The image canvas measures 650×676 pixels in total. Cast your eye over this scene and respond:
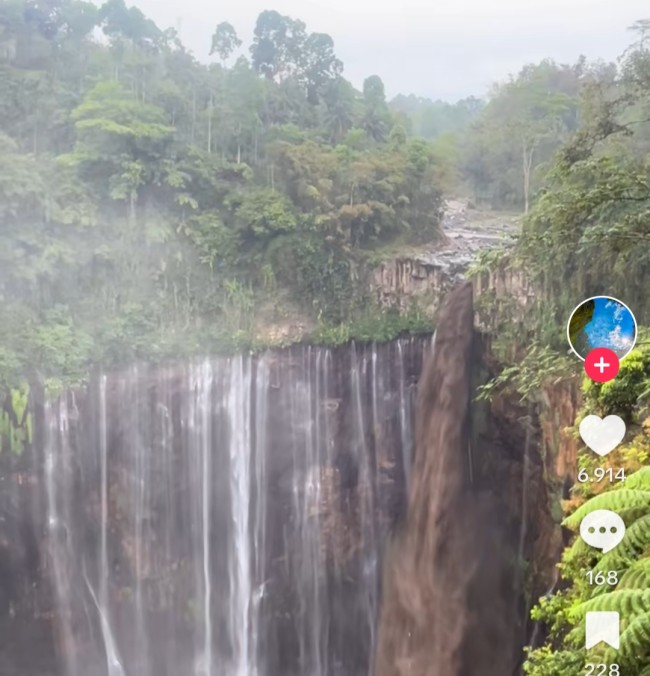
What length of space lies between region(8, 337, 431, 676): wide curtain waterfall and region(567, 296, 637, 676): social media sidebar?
17.6 feet

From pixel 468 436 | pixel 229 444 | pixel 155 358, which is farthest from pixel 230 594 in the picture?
pixel 468 436

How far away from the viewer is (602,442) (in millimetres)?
2479

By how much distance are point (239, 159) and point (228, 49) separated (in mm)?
1414

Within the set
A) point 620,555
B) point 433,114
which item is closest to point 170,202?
point 433,114

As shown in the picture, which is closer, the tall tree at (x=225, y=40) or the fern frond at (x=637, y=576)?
the fern frond at (x=637, y=576)

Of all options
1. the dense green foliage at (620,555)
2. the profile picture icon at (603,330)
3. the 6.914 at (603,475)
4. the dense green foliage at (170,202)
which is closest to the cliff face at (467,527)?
the dense green foliage at (170,202)

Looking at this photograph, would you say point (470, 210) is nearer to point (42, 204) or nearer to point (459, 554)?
point (459, 554)

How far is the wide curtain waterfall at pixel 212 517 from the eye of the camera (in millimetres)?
7992

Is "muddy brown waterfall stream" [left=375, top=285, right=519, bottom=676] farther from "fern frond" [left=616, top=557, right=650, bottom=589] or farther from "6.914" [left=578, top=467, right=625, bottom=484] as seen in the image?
"fern frond" [left=616, top=557, right=650, bottom=589]

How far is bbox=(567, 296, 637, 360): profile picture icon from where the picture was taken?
8.03ft

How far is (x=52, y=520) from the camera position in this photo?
7984mm

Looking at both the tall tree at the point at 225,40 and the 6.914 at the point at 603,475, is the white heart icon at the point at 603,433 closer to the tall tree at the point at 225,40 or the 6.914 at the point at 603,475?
the 6.914 at the point at 603,475

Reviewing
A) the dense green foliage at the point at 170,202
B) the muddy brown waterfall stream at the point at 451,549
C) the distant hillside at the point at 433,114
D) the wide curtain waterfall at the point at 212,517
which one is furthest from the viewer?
the wide curtain waterfall at the point at 212,517

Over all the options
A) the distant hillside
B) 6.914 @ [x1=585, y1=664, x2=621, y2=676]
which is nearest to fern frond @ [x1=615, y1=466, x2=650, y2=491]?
6.914 @ [x1=585, y1=664, x2=621, y2=676]
